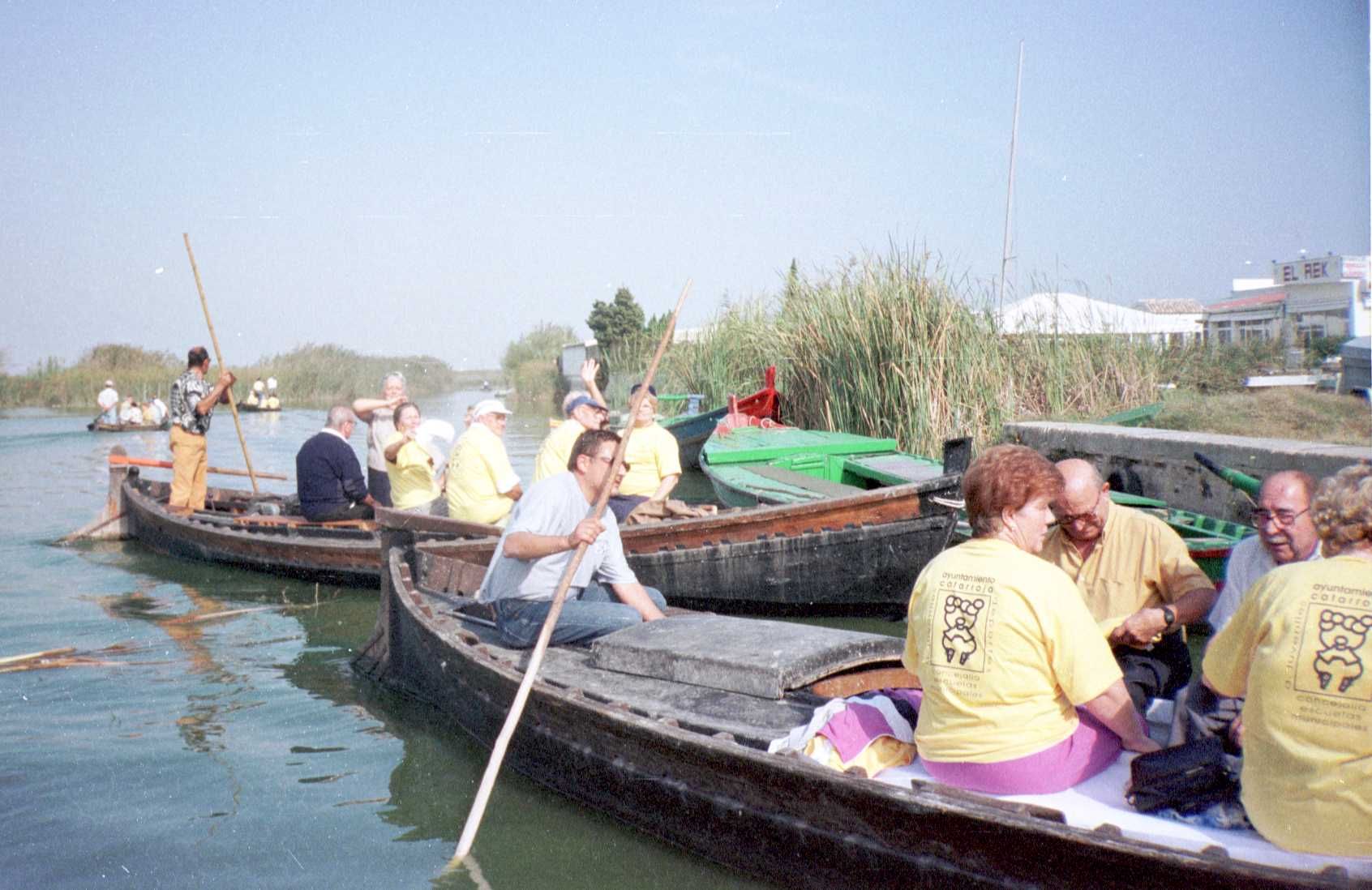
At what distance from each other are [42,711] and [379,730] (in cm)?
209

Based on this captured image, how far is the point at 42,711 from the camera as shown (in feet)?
20.6

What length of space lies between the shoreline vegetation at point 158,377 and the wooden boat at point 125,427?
4143 mm

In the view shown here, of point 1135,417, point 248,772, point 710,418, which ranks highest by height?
point 1135,417

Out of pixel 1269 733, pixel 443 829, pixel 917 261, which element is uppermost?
pixel 917 261

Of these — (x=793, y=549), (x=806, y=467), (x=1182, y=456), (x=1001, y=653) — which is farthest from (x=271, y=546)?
(x=1001, y=653)

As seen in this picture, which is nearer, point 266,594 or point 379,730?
point 379,730

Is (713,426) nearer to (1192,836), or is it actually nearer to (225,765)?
(225,765)

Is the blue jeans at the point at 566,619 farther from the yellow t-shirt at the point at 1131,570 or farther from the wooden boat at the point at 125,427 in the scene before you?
the wooden boat at the point at 125,427

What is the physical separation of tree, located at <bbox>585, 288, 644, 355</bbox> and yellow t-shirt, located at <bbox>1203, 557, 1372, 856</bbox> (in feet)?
139

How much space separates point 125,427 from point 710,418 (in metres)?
22.1

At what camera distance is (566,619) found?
17.2 feet

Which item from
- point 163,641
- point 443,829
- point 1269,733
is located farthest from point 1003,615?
point 163,641

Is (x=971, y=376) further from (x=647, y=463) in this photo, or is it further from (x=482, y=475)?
(x=482, y=475)

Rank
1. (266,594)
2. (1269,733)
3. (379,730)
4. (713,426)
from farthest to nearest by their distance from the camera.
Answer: (713,426)
(266,594)
(379,730)
(1269,733)
